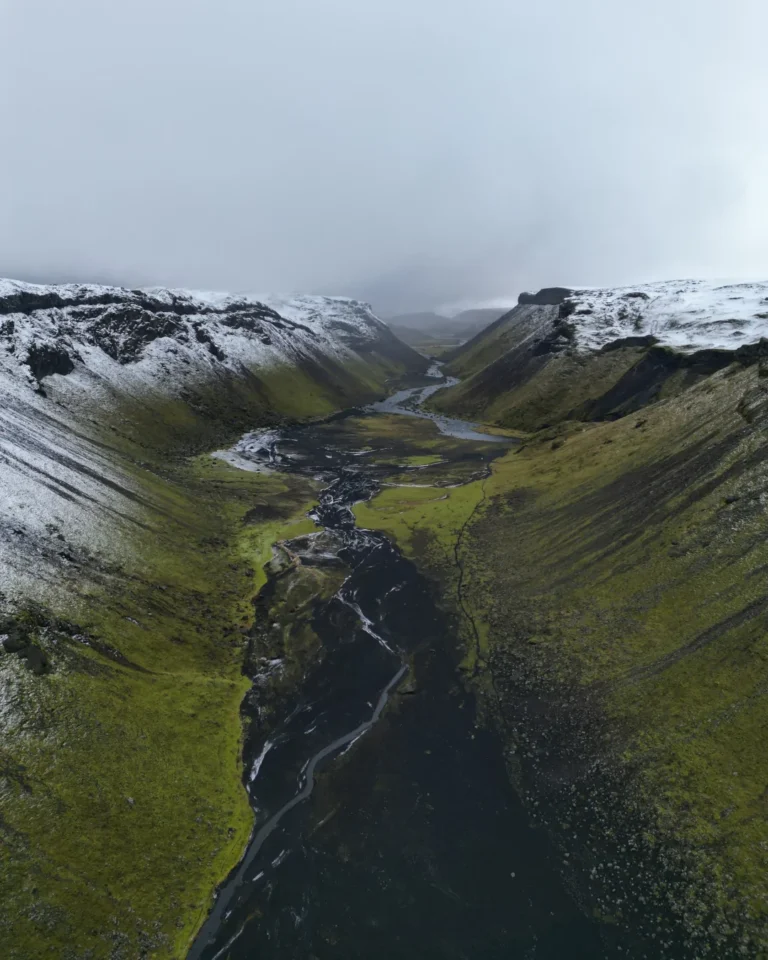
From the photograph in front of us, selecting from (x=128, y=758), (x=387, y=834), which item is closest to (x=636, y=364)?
(x=387, y=834)

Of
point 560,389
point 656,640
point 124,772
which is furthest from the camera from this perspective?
point 560,389

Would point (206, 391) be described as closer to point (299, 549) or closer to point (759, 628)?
point (299, 549)

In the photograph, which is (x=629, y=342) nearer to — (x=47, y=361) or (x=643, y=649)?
(x=643, y=649)

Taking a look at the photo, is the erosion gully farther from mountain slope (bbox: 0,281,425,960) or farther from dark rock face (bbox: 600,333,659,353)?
dark rock face (bbox: 600,333,659,353)

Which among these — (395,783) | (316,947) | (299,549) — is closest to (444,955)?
(316,947)

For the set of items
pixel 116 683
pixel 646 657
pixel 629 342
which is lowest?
pixel 116 683

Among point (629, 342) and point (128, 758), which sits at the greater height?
point (629, 342)

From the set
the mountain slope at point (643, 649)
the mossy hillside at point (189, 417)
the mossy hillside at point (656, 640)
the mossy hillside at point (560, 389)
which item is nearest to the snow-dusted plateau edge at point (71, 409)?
the mossy hillside at point (189, 417)
